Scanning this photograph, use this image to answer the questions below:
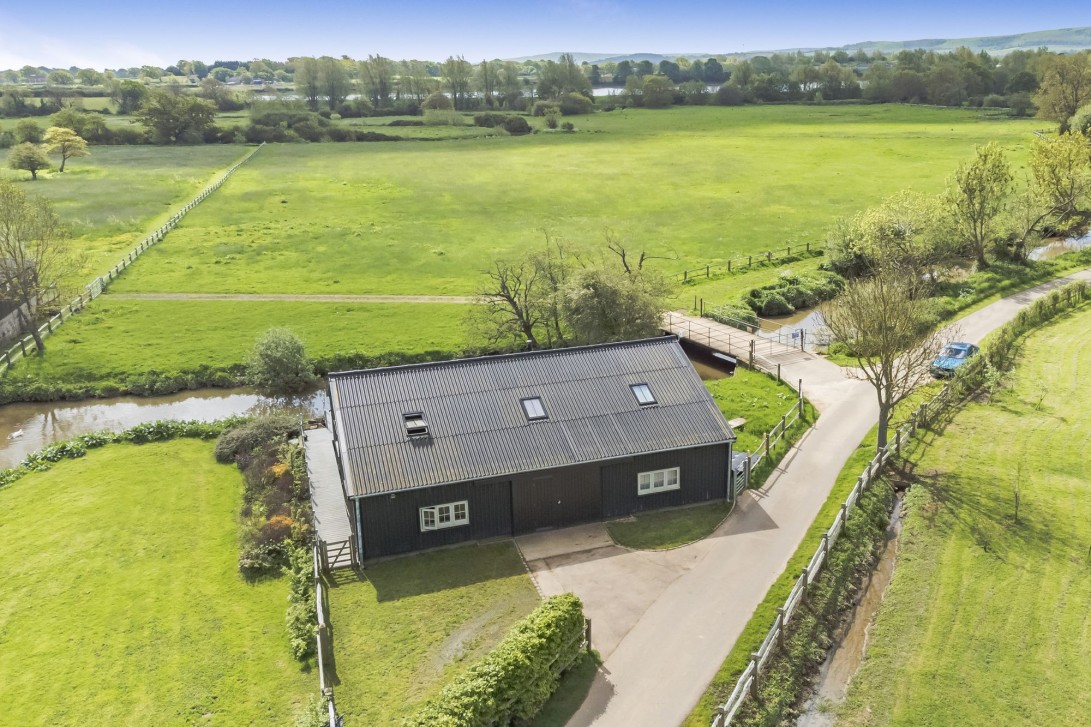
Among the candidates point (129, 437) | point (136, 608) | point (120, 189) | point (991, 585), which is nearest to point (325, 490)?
point (136, 608)

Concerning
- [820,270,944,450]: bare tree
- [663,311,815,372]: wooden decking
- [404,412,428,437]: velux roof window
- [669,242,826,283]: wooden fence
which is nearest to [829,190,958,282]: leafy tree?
[669,242,826,283]: wooden fence

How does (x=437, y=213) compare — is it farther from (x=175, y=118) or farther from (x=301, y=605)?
(x=175, y=118)

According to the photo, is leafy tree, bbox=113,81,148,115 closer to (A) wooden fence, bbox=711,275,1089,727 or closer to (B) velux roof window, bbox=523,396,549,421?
(B) velux roof window, bbox=523,396,549,421

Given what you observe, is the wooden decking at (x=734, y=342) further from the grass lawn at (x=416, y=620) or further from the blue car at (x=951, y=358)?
the grass lawn at (x=416, y=620)

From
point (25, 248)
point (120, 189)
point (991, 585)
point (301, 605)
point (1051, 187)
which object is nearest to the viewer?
point (301, 605)

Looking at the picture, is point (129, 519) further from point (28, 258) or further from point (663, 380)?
point (28, 258)
